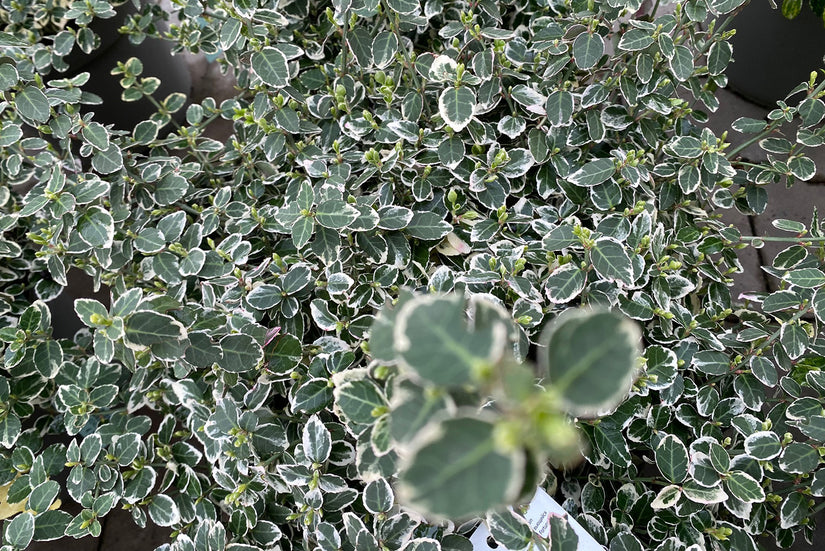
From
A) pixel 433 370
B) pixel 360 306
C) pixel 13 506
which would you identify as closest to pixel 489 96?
pixel 360 306

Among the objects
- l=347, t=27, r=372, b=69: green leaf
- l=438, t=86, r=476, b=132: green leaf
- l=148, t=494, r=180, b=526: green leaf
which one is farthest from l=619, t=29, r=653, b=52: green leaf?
l=148, t=494, r=180, b=526: green leaf

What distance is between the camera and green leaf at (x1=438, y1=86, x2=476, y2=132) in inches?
49.3

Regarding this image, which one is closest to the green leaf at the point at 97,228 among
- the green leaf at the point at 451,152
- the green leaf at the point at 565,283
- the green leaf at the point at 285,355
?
the green leaf at the point at 285,355

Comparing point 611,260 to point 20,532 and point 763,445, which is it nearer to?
point 763,445

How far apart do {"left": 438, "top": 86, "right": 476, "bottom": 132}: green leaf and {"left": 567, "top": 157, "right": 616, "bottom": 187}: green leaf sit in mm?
297

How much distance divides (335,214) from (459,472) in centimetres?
77

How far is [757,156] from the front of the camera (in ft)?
7.75

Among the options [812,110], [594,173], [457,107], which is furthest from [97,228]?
[812,110]

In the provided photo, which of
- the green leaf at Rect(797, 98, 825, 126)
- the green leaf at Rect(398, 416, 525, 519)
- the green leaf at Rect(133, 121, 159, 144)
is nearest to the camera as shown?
the green leaf at Rect(398, 416, 525, 519)

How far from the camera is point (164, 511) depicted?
4.00ft

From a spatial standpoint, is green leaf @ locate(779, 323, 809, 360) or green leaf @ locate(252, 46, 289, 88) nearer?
green leaf @ locate(779, 323, 809, 360)

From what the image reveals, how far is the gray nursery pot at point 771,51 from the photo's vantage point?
220 centimetres

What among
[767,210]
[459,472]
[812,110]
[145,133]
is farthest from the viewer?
[767,210]

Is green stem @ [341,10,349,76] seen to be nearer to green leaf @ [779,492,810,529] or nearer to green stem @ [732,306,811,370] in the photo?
green stem @ [732,306,811,370]
